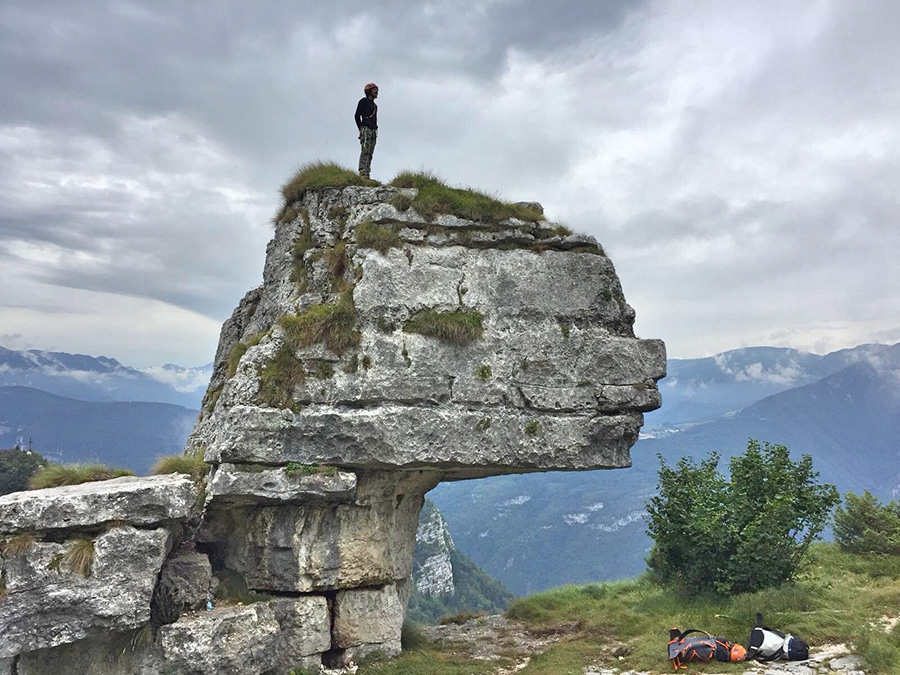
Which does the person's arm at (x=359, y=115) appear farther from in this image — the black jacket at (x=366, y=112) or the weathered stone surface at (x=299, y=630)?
the weathered stone surface at (x=299, y=630)

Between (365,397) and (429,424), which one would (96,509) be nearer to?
(365,397)

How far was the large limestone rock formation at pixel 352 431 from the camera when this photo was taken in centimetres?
1051

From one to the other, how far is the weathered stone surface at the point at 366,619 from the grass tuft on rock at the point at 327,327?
5233 millimetres

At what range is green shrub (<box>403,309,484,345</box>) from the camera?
13.0m

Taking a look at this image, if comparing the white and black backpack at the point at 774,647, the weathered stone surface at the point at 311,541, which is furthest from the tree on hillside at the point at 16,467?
the white and black backpack at the point at 774,647

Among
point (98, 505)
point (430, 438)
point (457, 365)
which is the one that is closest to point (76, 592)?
point (98, 505)

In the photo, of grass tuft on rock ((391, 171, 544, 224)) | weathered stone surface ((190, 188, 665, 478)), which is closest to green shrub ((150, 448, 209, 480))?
weathered stone surface ((190, 188, 665, 478))

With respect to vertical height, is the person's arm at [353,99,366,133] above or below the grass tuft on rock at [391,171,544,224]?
above

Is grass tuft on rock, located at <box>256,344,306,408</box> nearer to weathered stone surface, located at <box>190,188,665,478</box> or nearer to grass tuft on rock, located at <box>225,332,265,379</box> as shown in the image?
weathered stone surface, located at <box>190,188,665,478</box>

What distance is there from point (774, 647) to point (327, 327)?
35.4ft

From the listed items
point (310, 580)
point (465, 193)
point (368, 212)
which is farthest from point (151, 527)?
point (465, 193)

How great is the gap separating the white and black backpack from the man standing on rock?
1376cm

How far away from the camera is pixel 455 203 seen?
47.2 ft

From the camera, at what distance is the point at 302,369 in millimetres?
12320
